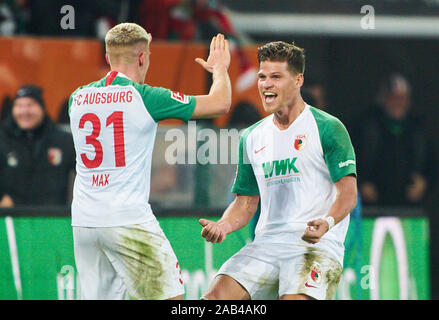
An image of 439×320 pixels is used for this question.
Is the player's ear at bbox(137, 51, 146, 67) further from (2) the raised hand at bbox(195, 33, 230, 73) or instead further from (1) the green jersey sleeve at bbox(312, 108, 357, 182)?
(1) the green jersey sleeve at bbox(312, 108, 357, 182)

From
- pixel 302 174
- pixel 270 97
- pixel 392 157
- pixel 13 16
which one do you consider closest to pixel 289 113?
pixel 270 97

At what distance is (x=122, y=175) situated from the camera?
243 inches

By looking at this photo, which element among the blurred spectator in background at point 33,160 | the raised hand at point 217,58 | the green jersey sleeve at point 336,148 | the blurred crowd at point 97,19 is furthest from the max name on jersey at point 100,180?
the blurred crowd at point 97,19

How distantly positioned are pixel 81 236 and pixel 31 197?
2.86 metres

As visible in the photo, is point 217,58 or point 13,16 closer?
point 217,58

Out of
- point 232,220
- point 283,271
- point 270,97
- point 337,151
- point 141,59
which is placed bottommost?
point 283,271

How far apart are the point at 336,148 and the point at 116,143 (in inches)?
55.4

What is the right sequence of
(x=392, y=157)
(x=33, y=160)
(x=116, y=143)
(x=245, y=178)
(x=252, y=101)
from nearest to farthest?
(x=116, y=143) → (x=245, y=178) → (x=33, y=160) → (x=252, y=101) → (x=392, y=157)

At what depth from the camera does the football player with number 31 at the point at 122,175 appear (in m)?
6.16

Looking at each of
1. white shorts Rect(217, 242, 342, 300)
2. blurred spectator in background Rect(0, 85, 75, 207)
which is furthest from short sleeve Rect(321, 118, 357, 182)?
blurred spectator in background Rect(0, 85, 75, 207)

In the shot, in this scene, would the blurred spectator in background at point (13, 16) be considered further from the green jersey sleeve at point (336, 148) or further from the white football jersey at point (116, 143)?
the green jersey sleeve at point (336, 148)

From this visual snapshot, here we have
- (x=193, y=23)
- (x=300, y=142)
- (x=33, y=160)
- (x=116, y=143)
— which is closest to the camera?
(x=116, y=143)

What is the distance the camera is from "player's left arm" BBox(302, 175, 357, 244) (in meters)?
5.92

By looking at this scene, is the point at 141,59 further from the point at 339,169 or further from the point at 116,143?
the point at 339,169
